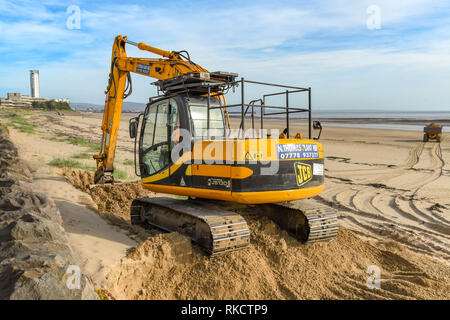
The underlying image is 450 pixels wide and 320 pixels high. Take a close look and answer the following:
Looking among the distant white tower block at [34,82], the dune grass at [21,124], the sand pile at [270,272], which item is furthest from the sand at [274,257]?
the distant white tower block at [34,82]

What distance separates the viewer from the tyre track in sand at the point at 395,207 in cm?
683

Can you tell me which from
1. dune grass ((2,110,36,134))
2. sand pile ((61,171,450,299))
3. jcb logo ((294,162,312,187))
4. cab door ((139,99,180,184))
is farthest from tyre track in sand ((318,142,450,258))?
dune grass ((2,110,36,134))

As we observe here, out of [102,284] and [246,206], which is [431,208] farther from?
[102,284]

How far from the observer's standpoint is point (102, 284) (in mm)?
3818

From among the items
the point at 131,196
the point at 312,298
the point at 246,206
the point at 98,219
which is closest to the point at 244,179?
the point at 246,206

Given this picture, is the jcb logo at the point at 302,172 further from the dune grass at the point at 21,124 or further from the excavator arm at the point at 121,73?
the dune grass at the point at 21,124

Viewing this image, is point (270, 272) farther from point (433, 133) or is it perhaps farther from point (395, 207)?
point (433, 133)

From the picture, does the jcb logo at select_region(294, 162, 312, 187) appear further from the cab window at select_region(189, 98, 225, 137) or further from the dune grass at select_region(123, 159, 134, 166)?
the dune grass at select_region(123, 159, 134, 166)

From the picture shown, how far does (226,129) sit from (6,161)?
6.01 meters

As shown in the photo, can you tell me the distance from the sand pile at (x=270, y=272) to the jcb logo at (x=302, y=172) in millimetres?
950

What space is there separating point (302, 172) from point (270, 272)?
1558 mm

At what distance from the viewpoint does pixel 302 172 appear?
17.7 feet

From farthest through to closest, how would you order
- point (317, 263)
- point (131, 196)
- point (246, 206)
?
Answer: point (131, 196) → point (246, 206) → point (317, 263)

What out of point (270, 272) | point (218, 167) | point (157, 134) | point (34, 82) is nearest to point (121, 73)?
point (157, 134)
